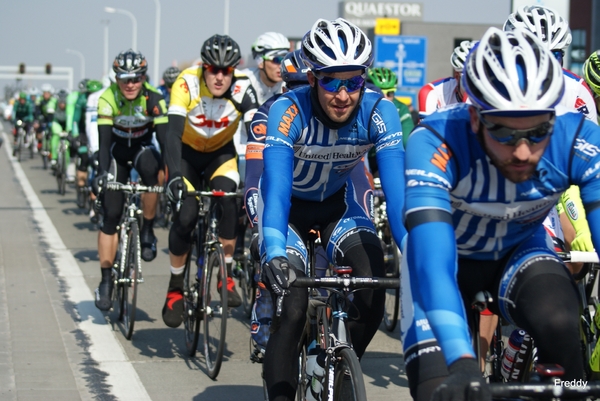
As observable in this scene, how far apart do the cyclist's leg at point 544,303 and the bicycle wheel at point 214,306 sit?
344 centimetres

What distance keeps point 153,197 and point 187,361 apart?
3.14 m

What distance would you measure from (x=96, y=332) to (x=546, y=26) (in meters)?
4.36

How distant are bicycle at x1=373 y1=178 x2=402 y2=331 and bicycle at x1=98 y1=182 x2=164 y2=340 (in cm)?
206

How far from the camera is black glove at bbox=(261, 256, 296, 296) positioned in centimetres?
402

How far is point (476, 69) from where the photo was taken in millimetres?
3086

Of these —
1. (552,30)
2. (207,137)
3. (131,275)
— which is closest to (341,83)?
(552,30)

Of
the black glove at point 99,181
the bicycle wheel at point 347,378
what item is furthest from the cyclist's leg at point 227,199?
the bicycle wheel at point 347,378

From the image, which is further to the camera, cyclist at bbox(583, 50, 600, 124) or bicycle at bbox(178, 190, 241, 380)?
bicycle at bbox(178, 190, 241, 380)

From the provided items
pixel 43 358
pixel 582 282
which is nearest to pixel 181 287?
pixel 43 358

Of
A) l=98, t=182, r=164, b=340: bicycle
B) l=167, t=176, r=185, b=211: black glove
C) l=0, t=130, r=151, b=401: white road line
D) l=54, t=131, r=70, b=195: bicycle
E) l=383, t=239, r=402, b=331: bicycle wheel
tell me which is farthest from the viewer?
l=54, t=131, r=70, b=195: bicycle

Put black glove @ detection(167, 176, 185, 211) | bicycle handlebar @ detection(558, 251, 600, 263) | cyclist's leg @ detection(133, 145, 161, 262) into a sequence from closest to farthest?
bicycle handlebar @ detection(558, 251, 600, 263) < black glove @ detection(167, 176, 185, 211) < cyclist's leg @ detection(133, 145, 161, 262)

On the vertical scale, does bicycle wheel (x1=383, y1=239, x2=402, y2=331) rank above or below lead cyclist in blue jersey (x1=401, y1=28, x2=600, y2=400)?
below

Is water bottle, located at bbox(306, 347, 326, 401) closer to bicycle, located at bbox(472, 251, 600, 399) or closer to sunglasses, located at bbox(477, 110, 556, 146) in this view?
bicycle, located at bbox(472, 251, 600, 399)

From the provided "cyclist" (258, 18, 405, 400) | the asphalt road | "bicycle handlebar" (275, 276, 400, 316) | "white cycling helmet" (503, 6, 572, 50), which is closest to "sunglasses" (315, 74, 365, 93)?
"cyclist" (258, 18, 405, 400)
